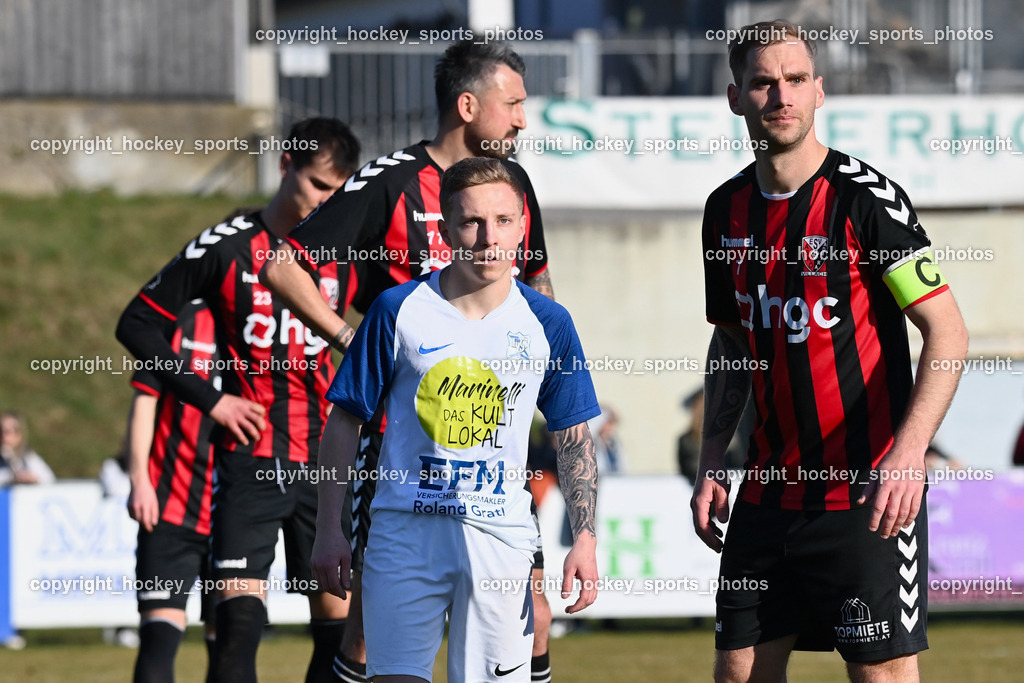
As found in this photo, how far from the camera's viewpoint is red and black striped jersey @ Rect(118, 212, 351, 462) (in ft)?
19.2

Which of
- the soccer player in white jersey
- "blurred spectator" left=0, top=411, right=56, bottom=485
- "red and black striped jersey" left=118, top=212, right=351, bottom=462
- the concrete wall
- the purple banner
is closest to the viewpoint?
the soccer player in white jersey

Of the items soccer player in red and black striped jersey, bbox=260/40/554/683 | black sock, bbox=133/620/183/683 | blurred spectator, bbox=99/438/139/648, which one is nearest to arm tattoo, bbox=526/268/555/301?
soccer player in red and black striped jersey, bbox=260/40/554/683

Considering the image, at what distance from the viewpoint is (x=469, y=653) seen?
399 centimetres

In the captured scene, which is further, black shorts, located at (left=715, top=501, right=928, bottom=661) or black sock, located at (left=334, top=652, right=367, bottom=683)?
black sock, located at (left=334, top=652, right=367, bottom=683)

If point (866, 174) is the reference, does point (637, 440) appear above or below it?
below

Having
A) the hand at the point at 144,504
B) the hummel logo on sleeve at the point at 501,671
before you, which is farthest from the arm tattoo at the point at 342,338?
the hand at the point at 144,504

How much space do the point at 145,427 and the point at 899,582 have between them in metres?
3.63

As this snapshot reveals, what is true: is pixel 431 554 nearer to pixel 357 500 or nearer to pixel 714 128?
pixel 357 500

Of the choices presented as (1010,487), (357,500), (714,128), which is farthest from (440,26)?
(357,500)

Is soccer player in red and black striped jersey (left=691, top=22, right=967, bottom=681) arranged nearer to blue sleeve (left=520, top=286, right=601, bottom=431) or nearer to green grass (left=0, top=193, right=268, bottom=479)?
blue sleeve (left=520, top=286, right=601, bottom=431)

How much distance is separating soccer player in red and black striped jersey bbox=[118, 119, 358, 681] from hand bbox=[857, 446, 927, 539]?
8.65ft

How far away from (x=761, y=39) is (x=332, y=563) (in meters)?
2.15

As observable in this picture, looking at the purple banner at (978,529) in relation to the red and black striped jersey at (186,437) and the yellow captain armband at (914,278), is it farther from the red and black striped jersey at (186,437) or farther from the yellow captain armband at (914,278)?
the yellow captain armband at (914,278)

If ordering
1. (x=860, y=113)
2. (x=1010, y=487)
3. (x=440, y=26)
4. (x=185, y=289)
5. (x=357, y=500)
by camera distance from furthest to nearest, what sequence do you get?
(x=440, y=26) → (x=860, y=113) → (x=1010, y=487) → (x=185, y=289) → (x=357, y=500)
